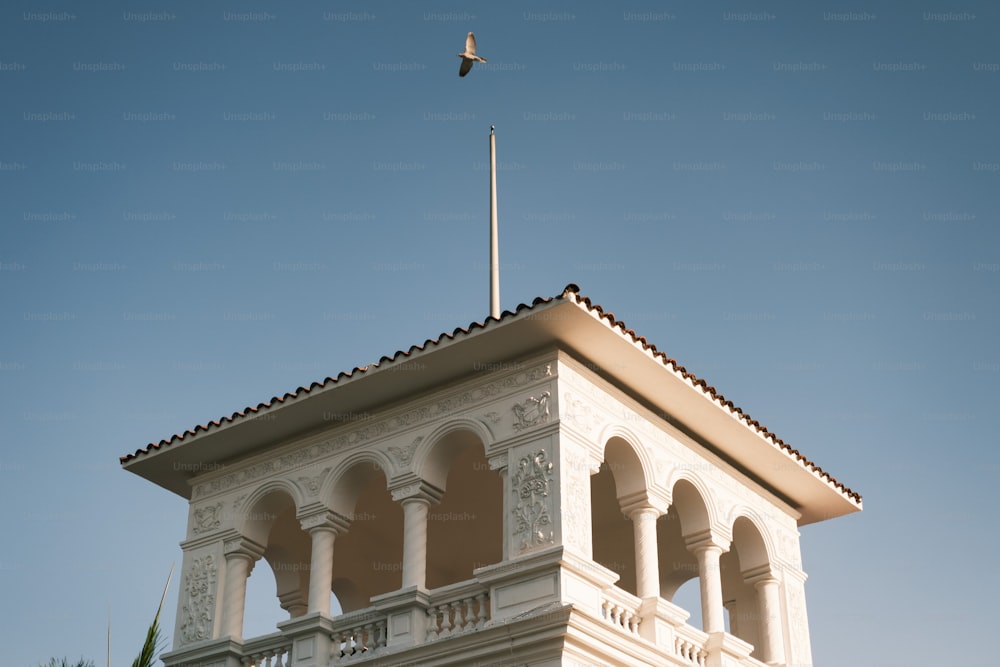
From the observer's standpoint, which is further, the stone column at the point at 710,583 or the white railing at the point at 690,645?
the stone column at the point at 710,583

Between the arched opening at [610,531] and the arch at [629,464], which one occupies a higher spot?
the arched opening at [610,531]

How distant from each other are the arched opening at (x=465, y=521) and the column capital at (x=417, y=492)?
106cm

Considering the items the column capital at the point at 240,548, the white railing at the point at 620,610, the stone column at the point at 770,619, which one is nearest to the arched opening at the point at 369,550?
the column capital at the point at 240,548

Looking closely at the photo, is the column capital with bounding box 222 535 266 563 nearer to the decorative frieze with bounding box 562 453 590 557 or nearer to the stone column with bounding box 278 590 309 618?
the stone column with bounding box 278 590 309 618

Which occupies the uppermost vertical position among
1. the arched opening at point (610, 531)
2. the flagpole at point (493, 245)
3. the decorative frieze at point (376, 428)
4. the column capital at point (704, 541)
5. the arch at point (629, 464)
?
the flagpole at point (493, 245)

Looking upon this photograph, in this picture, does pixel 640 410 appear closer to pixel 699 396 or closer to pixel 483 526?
pixel 699 396

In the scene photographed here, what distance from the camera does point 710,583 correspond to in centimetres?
1931

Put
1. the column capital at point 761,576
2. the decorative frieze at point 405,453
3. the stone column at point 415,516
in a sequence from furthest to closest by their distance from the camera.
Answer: the column capital at point 761,576 < the decorative frieze at point 405,453 < the stone column at point 415,516

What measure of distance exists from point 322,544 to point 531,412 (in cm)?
394

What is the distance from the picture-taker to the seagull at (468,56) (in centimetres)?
2206

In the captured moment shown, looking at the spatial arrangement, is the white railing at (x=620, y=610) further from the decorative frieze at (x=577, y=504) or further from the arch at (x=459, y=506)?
the arch at (x=459, y=506)

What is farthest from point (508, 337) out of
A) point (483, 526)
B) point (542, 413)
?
point (483, 526)

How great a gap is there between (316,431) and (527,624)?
17.9 feet

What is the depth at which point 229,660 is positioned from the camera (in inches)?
747
